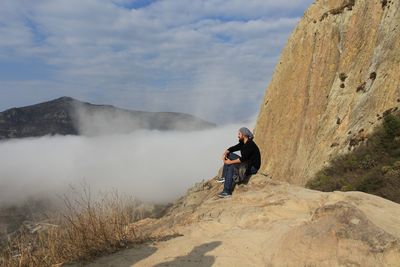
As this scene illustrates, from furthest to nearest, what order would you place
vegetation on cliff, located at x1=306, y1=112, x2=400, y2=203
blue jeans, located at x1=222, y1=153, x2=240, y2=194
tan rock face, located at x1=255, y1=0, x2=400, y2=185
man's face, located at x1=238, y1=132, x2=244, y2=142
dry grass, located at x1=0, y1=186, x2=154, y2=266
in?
tan rock face, located at x1=255, y1=0, x2=400, y2=185 → vegetation on cliff, located at x1=306, y1=112, x2=400, y2=203 → man's face, located at x1=238, y1=132, x2=244, y2=142 → blue jeans, located at x1=222, y1=153, x2=240, y2=194 → dry grass, located at x1=0, y1=186, x2=154, y2=266

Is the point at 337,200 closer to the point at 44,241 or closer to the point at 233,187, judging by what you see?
the point at 233,187

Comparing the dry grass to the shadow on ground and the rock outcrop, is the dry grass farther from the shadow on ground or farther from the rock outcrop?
the shadow on ground

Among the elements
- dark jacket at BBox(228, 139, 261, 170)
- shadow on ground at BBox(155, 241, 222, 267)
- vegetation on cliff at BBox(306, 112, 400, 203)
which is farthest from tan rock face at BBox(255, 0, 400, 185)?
shadow on ground at BBox(155, 241, 222, 267)

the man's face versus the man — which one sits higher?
the man's face

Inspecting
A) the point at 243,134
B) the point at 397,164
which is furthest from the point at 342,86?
the point at 243,134

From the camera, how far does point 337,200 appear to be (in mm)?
8273

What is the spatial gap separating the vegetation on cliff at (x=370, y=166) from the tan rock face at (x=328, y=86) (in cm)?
112

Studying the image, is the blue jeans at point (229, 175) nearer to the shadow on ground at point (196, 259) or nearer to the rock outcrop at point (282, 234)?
the rock outcrop at point (282, 234)

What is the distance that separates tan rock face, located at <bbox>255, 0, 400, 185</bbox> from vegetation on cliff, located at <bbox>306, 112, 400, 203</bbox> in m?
1.12

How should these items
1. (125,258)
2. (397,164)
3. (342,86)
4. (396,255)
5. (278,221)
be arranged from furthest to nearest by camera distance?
(342,86) < (397,164) < (278,221) < (125,258) < (396,255)

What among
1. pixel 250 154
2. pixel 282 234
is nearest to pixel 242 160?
pixel 250 154

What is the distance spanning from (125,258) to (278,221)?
8.91 feet

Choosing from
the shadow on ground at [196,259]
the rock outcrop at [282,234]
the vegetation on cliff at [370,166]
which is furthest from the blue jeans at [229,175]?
the vegetation on cliff at [370,166]

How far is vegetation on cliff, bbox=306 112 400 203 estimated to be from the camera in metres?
15.0
